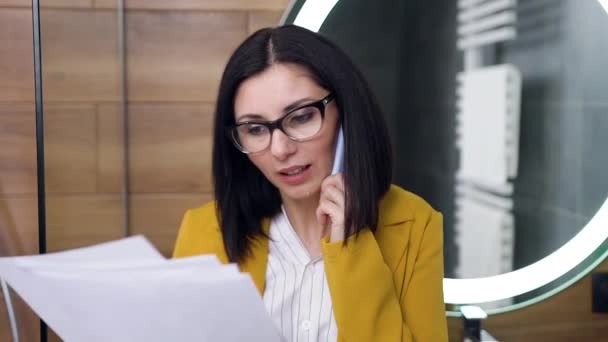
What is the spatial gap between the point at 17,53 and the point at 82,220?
32cm

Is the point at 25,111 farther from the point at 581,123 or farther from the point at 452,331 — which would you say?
the point at 581,123

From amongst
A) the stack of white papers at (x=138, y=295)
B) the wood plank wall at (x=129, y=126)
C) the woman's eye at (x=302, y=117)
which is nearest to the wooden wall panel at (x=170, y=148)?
the wood plank wall at (x=129, y=126)

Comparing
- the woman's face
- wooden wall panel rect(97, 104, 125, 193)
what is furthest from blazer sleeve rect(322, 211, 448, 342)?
wooden wall panel rect(97, 104, 125, 193)

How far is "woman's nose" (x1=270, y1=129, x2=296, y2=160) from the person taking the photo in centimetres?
89

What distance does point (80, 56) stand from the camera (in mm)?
970

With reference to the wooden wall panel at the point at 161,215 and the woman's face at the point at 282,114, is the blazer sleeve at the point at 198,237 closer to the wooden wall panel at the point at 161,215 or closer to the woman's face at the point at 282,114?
the woman's face at the point at 282,114

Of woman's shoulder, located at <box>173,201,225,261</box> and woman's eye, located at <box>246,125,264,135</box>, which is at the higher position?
woman's eye, located at <box>246,125,264,135</box>

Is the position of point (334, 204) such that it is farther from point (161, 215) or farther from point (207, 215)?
point (161, 215)

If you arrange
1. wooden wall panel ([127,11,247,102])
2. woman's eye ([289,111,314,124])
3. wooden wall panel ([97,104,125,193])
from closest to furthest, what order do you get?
woman's eye ([289,111,314,124]) < wooden wall panel ([97,104,125,193]) < wooden wall panel ([127,11,247,102])

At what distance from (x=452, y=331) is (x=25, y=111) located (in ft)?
3.44

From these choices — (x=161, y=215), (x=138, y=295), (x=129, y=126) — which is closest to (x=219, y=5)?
(x=129, y=126)

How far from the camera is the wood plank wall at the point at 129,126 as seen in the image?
849 millimetres

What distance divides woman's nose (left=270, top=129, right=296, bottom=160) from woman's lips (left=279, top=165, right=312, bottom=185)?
1.4 inches

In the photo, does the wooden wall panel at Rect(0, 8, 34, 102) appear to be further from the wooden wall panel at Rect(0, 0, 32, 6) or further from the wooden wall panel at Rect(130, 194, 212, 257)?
the wooden wall panel at Rect(130, 194, 212, 257)
